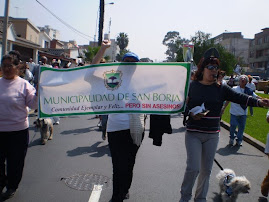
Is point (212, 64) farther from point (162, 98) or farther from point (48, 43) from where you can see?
point (48, 43)

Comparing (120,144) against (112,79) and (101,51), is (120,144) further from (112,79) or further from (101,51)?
(101,51)

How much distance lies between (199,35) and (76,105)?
37.3m

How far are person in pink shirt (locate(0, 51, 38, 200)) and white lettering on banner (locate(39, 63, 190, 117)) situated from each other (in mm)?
287

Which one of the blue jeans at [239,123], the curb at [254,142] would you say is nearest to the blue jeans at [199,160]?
the blue jeans at [239,123]

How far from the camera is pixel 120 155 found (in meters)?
3.55

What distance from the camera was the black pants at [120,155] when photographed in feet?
11.6

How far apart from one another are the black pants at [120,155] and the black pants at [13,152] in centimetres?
120

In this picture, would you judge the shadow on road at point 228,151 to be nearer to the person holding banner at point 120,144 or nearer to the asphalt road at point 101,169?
the asphalt road at point 101,169

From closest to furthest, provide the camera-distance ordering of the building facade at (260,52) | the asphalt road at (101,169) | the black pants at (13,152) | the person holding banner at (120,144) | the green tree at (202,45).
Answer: the person holding banner at (120,144)
the black pants at (13,152)
the asphalt road at (101,169)
the green tree at (202,45)
the building facade at (260,52)

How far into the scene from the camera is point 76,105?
11.8 feet

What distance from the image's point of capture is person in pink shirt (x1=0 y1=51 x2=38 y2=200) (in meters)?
3.67

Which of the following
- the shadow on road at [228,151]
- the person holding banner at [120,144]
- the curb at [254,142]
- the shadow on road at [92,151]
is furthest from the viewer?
the curb at [254,142]

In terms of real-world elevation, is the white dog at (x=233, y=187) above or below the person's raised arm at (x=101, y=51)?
below

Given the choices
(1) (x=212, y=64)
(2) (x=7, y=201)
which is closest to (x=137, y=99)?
(1) (x=212, y=64)
